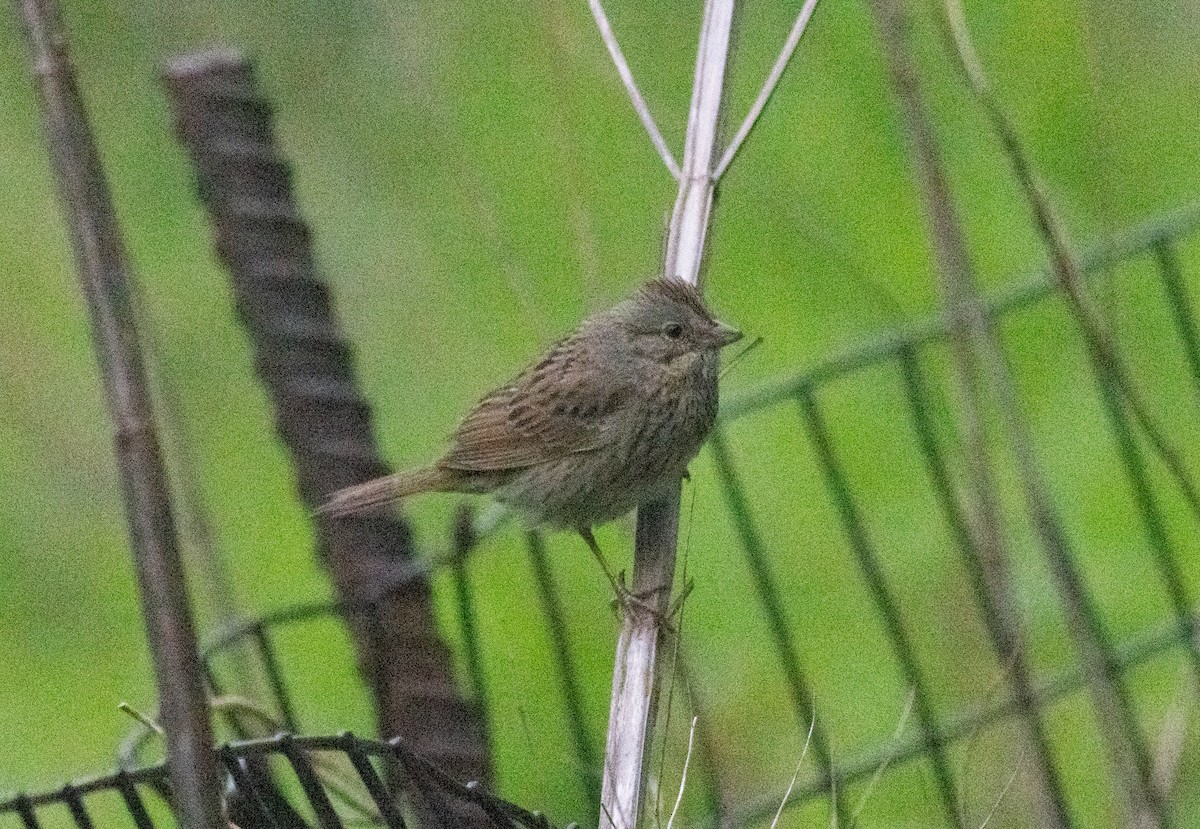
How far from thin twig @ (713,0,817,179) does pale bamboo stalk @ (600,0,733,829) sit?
30 mm

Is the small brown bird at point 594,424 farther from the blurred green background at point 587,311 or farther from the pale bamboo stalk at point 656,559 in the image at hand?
the blurred green background at point 587,311

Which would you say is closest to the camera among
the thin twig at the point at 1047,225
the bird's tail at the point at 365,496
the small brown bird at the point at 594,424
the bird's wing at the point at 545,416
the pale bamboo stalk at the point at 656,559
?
the thin twig at the point at 1047,225

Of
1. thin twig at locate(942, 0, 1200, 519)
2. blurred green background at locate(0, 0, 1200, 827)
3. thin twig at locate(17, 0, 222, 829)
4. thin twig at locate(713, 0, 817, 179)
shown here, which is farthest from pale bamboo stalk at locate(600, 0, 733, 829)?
blurred green background at locate(0, 0, 1200, 827)

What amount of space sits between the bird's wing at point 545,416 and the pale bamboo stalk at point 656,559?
57 cm

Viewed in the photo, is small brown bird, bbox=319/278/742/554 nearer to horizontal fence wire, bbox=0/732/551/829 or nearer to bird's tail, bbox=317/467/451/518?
bird's tail, bbox=317/467/451/518

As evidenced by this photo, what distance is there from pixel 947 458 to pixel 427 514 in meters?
1.96

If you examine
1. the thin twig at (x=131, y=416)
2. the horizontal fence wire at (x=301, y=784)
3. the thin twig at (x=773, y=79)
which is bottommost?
the horizontal fence wire at (x=301, y=784)

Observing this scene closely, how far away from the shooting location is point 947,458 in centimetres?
583

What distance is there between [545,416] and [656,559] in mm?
1224

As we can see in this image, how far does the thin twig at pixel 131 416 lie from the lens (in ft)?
3.70

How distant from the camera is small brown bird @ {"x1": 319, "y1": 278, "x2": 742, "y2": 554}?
152 inches

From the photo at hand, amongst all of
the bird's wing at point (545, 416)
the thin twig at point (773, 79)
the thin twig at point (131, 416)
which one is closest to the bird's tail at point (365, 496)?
the bird's wing at point (545, 416)

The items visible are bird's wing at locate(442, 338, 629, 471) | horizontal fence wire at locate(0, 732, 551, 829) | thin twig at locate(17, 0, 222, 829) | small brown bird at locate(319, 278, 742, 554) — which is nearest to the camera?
thin twig at locate(17, 0, 222, 829)

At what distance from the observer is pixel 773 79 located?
284cm
